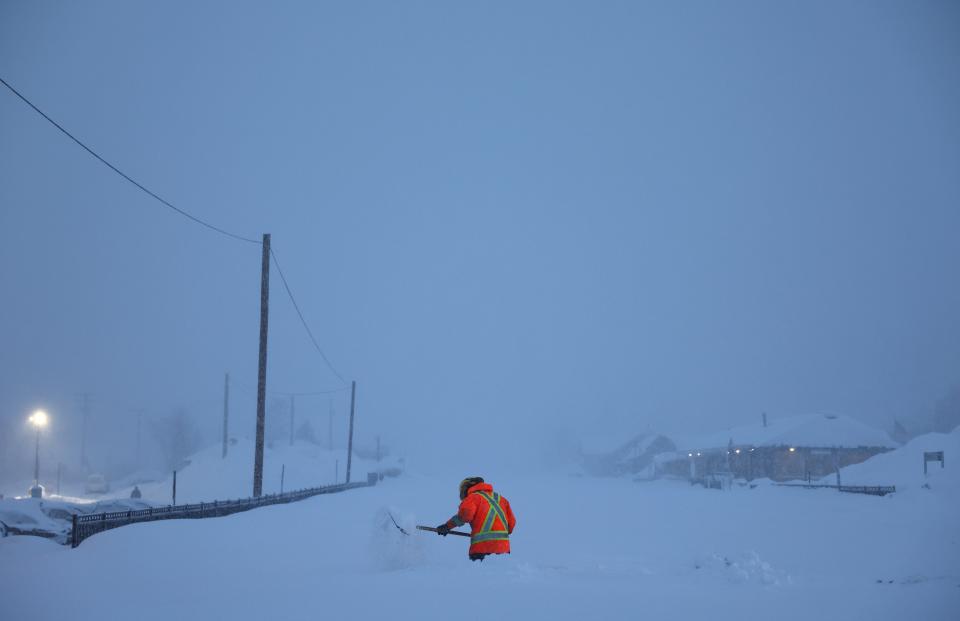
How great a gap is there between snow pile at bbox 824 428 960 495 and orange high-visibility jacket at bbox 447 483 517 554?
101 ft

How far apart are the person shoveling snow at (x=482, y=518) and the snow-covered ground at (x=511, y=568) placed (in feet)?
A: 0.75

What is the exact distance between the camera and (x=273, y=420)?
121000 millimetres

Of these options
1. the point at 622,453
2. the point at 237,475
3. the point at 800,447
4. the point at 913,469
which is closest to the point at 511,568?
the point at 913,469

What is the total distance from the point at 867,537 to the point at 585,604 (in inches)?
599

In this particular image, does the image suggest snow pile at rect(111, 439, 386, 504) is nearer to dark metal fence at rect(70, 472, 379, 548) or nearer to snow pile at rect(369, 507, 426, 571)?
dark metal fence at rect(70, 472, 379, 548)

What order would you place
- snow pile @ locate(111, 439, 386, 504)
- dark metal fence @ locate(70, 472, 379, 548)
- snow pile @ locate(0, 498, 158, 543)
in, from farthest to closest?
snow pile @ locate(111, 439, 386, 504) → snow pile @ locate(0, 498, 158, 543) → dark metal fence @ locate(70, 472, 379, 548)

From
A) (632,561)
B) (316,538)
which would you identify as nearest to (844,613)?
(632,561)

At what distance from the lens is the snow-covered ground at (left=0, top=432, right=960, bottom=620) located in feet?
24.5

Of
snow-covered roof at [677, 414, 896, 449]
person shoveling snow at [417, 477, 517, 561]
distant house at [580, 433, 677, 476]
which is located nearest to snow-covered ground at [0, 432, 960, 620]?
person shoveling snow at [417, 477, 517, 561]

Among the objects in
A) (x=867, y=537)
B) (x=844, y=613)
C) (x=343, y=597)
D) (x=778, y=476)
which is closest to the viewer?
(x=844, y=613)

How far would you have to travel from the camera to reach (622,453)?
11188 cm

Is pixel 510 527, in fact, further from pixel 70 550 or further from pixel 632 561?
pixel 70 550

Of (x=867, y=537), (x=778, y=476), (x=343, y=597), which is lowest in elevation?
(x=778, y=476)

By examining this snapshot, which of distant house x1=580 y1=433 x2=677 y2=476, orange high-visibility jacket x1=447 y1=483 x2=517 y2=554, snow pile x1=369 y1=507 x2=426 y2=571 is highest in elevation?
orange high-visibility jacket x1=447 y1=483 x2=517 y2=554
